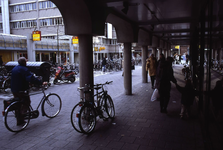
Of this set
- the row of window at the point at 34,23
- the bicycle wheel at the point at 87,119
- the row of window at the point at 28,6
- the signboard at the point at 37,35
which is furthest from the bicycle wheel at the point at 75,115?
the row of window at the point at 28,6

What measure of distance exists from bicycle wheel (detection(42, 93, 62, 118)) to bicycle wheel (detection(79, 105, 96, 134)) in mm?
1717

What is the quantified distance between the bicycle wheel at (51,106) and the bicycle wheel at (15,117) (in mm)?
654

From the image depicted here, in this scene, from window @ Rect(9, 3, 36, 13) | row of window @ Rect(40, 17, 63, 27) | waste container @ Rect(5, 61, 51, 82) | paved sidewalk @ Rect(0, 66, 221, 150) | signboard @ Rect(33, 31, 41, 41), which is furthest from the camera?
window @ Rect(9, 3, 36, 13)

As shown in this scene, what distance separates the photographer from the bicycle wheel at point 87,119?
15.3 feet

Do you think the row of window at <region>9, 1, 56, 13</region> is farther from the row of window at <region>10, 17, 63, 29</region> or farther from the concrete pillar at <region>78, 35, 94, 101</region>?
the concrete pillar at <region>78, 35, 94, 101</region>

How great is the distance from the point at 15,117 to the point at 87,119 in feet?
5.99

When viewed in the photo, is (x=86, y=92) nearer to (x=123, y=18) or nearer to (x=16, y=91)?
(x=16, y=91)

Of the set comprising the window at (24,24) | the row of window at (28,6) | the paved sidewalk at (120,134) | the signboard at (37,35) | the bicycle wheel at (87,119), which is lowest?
the paved sidewalk at (120,134)

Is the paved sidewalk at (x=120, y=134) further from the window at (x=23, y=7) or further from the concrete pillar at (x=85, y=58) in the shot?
→ the window at (x=23, y=7)

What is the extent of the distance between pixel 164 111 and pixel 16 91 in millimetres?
4176

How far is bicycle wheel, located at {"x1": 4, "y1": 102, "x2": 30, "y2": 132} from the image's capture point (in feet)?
16.3

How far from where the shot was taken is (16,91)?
533 cm

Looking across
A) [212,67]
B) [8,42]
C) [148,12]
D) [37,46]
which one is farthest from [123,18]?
[37,46]

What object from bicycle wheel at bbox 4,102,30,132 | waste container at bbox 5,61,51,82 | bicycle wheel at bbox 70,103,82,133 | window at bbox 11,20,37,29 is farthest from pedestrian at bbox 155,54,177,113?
window at bbox 11,20,37,29
